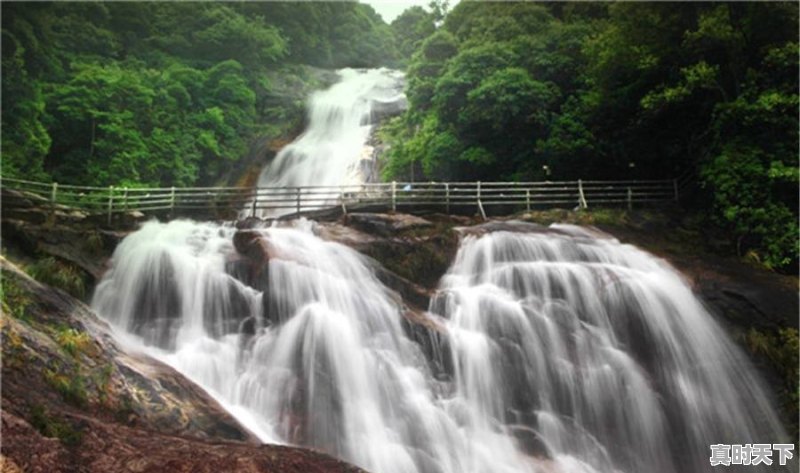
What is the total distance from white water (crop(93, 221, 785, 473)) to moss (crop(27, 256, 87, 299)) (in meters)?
0.38

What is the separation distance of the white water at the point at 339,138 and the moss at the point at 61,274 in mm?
11175

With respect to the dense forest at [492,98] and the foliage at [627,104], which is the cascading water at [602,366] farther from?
the dense forest at [492,98]

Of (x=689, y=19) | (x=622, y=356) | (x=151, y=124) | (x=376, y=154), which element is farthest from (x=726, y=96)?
(x=151, y=124)

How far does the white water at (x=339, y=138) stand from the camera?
23562 mm

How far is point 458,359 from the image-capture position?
8.64m

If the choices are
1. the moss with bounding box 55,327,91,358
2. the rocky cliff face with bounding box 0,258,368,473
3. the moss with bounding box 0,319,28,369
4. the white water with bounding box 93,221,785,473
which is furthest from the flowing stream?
the moss with bounding box 0,319,28,369

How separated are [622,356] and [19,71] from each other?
16.5 meters

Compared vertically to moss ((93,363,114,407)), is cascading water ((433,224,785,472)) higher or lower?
lower

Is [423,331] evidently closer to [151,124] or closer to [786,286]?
[786,286]

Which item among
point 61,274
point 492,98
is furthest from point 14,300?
point 492,98

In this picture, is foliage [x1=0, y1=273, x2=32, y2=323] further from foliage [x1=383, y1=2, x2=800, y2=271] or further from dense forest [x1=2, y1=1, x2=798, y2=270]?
foliage [x1=383, y1=2, x2=800, y2=271]

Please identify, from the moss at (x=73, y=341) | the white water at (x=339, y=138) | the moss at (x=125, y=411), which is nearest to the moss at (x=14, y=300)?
the moss at (x=73, y=341)

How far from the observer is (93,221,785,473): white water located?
7270 mm

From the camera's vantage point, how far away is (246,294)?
9.48 metres
